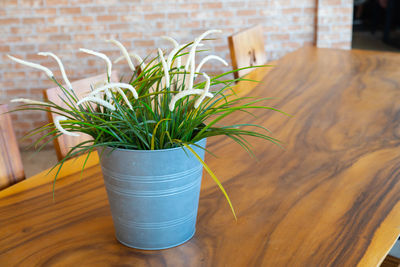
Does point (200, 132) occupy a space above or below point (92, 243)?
above

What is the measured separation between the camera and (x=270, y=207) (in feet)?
3.58

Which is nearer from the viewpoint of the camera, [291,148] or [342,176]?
[342,176]

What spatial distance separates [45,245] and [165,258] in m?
0.24

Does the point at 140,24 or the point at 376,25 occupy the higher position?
the point at 140,24

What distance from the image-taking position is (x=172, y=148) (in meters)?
0.85

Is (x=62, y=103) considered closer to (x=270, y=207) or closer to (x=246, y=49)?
(x=270, y=207)

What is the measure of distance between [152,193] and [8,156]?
66 centimetres

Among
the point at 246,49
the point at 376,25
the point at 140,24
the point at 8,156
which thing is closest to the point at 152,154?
the point at 8,156

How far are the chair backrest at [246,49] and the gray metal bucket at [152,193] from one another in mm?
1516

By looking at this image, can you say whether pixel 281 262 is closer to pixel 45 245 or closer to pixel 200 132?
pixel 200 132

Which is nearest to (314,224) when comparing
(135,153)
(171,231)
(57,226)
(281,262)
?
(281,262)

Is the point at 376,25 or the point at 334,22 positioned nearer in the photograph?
the point at 334,22

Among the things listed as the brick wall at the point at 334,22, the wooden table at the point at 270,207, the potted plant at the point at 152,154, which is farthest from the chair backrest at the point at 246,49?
the potted plant at the point at 152,154

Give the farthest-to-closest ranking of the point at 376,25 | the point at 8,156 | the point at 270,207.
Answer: the point at 376,25, the point at 8,156, the point at 270,207
